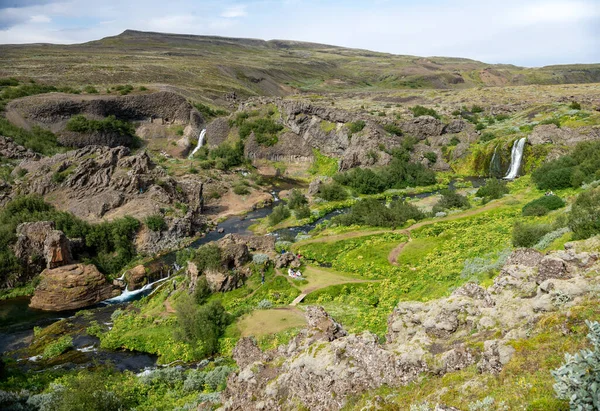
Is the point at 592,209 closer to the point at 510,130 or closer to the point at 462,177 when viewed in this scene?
the point at 462,177

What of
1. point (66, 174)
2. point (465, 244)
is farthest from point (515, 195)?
point (66, 174)

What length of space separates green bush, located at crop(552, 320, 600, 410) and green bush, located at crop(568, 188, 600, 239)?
59.0 feet

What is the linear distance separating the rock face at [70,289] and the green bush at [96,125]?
55.4 m

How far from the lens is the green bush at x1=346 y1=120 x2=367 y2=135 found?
262 ft

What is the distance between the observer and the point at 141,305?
114 feet

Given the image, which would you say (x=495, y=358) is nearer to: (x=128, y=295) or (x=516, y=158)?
(x=128, y=295)

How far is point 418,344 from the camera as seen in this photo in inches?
517

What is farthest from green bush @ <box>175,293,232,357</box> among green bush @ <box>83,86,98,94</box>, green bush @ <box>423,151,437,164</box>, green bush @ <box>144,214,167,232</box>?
green bush @ <box>83,86,98,94</box>

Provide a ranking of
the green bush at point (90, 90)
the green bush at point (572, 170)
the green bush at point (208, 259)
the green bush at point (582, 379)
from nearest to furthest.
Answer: the green bush at point (582, 379), the green bush at point (208, 259), the green bush at point (572, 170), the green bush at point (90, 90)

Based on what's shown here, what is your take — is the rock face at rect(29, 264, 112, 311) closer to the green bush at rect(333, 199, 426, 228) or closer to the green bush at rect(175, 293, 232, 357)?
the green bush at rect(175, 293, 232, 357)

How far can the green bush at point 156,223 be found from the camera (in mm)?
48094

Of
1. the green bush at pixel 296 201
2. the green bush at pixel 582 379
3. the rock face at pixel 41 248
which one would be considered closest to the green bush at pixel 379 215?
the green bush at pixel 296 201

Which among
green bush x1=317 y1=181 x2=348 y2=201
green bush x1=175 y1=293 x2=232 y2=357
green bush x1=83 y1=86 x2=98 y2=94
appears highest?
green bush x1=83 y1=86 x2=98 y2=94

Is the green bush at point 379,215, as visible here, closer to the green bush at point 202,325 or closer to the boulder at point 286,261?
the boulder at point 286,261
